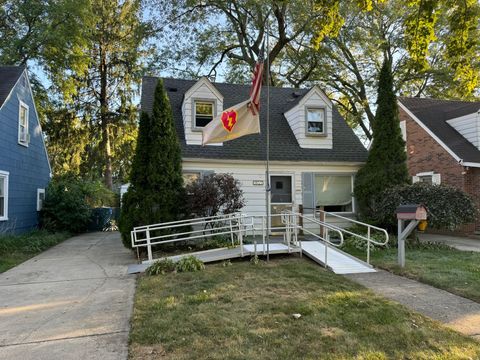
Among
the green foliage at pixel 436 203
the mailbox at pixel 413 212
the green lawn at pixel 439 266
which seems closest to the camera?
the green lawn at pixel 439 266

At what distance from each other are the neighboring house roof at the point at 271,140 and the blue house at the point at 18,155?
4.53 m

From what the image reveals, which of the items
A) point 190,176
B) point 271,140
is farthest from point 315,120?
point 190,176

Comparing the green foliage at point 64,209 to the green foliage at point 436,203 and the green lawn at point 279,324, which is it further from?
the green foliage at point 436,203

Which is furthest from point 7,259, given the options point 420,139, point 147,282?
point 420,139

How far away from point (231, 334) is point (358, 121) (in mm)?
27247

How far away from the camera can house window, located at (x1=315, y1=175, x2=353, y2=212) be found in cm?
1383

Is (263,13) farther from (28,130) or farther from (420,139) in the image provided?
(28,130)

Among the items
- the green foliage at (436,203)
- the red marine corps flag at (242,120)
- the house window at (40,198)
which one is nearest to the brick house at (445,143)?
the green foliage at (436,203)

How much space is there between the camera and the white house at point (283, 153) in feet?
42.6

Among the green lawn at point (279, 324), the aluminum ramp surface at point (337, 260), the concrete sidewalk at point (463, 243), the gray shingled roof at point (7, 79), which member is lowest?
the concrete sidewalk at point (463, 243)

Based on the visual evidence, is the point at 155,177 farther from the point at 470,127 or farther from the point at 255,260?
the point at 470,127

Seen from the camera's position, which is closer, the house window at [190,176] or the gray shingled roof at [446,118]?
the house window at [190,176]

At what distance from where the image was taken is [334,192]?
14.0 m

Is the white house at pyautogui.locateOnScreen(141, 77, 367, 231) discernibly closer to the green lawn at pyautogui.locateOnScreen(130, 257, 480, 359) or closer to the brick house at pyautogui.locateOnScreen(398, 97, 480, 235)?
the brick house at pyautogui.locateOnScreen(398, 97, 480, 235)
